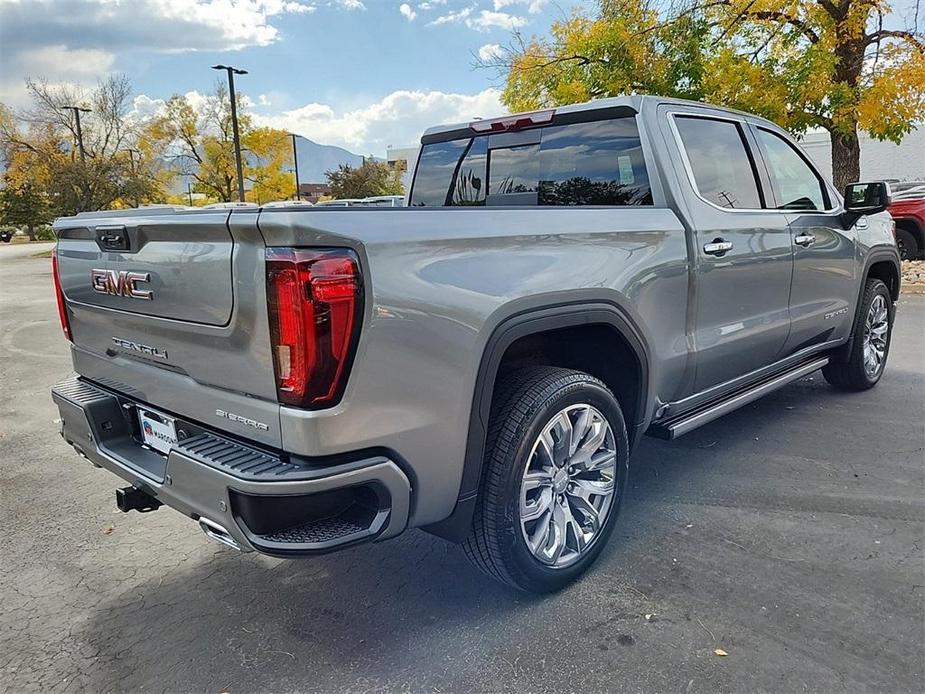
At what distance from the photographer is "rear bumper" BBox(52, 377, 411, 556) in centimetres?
197

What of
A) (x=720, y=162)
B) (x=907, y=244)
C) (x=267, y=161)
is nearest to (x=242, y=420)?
(x=720, y=162)

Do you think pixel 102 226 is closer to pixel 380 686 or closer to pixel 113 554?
pixel 113 554

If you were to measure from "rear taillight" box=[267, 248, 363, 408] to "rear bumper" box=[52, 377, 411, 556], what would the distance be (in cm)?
23

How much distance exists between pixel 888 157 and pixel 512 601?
110ft

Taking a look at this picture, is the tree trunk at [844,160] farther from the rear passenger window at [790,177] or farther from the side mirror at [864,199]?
the rear passenger window at [790,177]

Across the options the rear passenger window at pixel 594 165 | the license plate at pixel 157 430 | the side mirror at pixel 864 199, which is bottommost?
the license plate at pixel 157 430

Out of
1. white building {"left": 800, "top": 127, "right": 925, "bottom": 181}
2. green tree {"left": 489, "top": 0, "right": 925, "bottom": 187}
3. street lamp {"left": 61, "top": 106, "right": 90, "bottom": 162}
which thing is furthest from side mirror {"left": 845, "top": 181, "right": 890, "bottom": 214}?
street lamp {"left": 61, "top": 106, "right": 90, "bottom": 162}

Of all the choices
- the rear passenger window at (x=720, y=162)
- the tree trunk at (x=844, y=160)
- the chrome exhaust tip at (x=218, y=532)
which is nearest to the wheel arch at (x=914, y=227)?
the tree trunk at (x=844, y=160)

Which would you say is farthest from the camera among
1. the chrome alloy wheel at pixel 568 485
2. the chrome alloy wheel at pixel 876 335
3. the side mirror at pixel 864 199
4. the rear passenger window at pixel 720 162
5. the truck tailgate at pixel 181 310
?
the chrome alloy wheel at pixel 876 335

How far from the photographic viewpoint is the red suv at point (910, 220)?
1188 centimetres

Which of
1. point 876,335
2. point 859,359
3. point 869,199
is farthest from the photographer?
point 876,335

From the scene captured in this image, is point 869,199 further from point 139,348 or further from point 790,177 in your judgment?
point 139,348

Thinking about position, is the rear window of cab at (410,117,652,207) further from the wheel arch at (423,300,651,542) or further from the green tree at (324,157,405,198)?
the green tree at (324,157,405,198)

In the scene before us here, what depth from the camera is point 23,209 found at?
47.2 m
